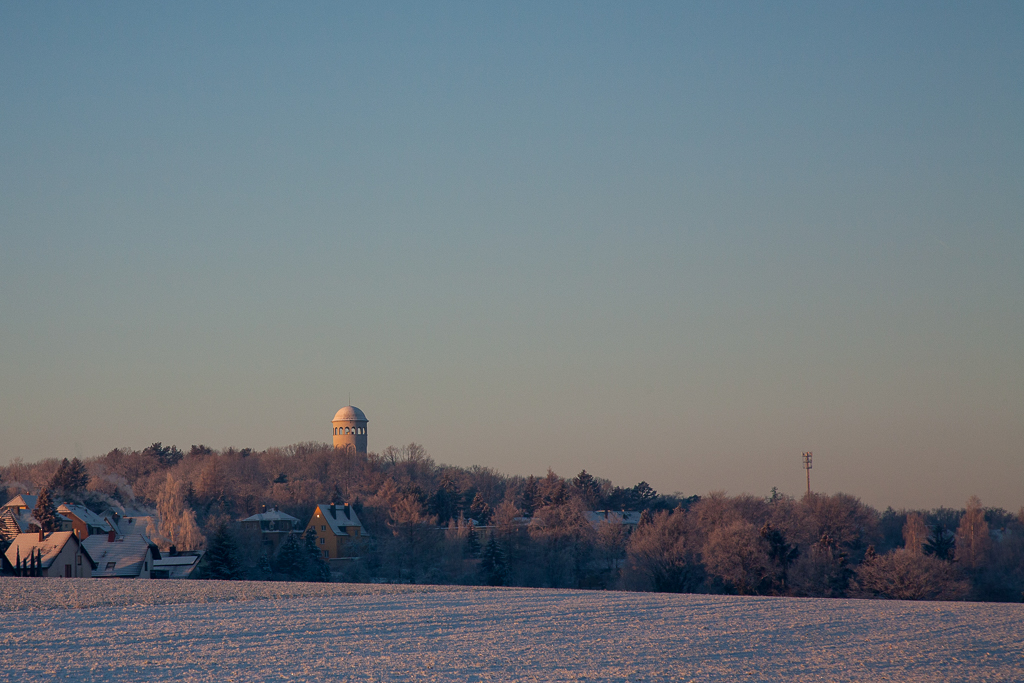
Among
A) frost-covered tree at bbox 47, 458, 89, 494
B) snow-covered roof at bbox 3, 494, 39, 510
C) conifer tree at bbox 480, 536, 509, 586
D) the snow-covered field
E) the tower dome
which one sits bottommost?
conifer tree at bbox 480, 536, 509, 586

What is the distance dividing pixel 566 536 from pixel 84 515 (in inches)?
1600

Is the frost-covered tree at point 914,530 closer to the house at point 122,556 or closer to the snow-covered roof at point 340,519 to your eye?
the snow-covered roof at point 340,519

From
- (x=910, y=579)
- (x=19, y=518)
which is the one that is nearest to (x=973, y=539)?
(x=910, y=579)

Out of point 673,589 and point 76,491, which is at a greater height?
point 76,491

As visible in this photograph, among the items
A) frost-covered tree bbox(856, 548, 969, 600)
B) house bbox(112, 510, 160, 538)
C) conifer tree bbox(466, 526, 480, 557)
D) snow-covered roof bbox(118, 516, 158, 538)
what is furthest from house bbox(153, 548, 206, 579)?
frost-covered tree bbox(856, 548, 969, 600)

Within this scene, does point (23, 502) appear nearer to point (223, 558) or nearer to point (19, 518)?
point (19, 518)

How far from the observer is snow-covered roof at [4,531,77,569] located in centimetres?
6066

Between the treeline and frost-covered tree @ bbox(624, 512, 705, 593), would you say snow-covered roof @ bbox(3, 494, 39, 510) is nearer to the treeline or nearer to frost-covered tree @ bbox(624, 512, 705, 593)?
the treeline

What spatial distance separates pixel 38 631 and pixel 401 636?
871 cm

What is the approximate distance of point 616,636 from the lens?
81.8ft

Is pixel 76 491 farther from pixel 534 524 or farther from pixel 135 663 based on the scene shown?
pixel 135 663

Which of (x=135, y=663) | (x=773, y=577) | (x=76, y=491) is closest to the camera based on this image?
(x=135, y=663)

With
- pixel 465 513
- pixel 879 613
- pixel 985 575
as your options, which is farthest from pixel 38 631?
pixel 465 513

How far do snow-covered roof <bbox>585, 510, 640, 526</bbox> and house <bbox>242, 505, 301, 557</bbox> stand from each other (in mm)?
28251
